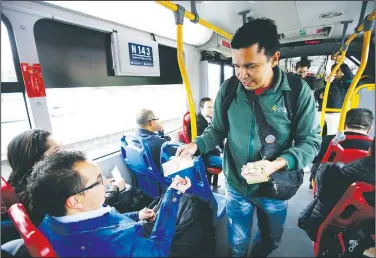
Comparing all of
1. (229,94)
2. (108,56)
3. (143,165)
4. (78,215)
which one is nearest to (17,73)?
(108,56)

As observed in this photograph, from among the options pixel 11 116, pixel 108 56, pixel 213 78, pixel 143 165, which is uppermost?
pixel 108 56

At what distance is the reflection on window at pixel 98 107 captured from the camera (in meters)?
2.61

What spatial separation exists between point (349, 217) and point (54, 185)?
1561 mm

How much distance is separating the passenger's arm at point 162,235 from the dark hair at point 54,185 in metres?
0.42

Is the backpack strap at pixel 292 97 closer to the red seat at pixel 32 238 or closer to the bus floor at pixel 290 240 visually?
the red seat at pixel 32 238

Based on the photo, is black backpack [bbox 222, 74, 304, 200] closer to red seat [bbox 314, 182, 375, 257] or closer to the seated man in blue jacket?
red seat [bbox 314, 182, 375, 257]

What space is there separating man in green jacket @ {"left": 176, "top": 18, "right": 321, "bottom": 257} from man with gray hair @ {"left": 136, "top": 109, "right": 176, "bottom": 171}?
3.21 feet

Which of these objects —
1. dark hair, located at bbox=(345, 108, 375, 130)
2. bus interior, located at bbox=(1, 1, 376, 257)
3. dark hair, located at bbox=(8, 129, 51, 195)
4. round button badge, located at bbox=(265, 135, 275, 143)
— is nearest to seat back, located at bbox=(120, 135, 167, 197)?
bus interior, located at bbox=(1, 1, 376, 257)

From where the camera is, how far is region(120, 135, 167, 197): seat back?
2.40m

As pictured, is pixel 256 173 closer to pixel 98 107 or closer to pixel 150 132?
pixel 150 132

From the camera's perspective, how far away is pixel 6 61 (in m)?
1.97

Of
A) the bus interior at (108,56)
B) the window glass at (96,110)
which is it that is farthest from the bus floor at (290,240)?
the window glass at (96,110)

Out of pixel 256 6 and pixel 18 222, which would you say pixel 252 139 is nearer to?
pixel 256 6

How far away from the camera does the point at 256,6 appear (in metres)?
1.58
